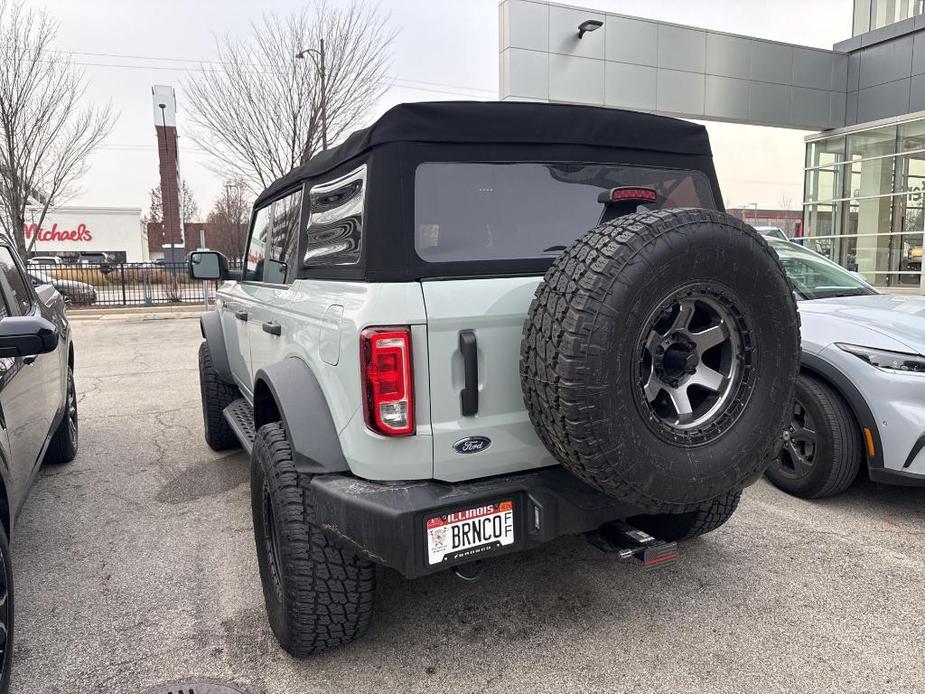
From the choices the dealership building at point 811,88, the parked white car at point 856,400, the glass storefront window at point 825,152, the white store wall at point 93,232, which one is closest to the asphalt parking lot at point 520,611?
the parked white car at point 856,400

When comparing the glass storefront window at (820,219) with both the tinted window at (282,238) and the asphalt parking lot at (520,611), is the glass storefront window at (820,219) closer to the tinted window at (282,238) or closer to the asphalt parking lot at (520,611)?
the asphalt parking lot at (520,611)

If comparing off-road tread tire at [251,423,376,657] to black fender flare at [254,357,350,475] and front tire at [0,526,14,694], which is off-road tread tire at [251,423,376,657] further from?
front tire at [0,526,14,694]

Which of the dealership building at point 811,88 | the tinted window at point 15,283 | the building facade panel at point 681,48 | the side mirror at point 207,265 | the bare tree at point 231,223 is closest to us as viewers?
the tinted window at point 15,283

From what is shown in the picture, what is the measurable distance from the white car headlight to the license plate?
2.48m

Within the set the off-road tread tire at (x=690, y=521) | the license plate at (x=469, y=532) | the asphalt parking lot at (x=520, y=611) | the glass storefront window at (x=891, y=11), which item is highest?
the glass storefront window at (x=891, y=11)

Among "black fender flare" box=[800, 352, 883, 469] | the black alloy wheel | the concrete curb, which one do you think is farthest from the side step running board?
the concrete curb

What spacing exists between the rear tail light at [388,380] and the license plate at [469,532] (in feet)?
1.06

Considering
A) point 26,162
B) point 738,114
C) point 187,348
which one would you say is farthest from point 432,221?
point 26,162

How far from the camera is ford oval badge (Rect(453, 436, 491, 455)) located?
2.20m

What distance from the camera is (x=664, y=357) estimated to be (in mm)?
2168

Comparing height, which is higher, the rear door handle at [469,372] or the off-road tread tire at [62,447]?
the rear door handle at [469,372]

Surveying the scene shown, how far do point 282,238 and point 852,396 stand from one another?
3.22 metres

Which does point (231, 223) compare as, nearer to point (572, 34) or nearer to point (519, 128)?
point (572, 34)

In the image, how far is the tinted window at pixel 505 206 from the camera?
232 centimetres
